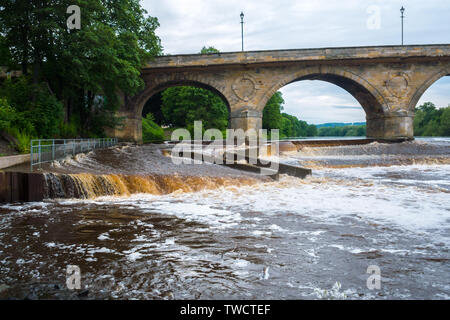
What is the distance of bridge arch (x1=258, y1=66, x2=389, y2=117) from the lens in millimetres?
26516

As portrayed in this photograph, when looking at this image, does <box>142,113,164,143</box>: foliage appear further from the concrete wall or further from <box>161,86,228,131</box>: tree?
the concrete wall

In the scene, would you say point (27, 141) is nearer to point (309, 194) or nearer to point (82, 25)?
point (82, 25)

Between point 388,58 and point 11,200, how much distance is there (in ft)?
83.4

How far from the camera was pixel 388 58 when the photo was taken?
25.4 metres

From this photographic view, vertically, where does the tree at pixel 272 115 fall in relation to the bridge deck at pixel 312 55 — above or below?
below

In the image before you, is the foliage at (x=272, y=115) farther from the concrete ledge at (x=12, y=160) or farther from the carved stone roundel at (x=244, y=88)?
the concrete ledge at (x=12, y=160)

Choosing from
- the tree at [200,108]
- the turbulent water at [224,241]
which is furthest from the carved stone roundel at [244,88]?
the turbulent water at [224,241]

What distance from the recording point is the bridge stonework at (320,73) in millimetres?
25703

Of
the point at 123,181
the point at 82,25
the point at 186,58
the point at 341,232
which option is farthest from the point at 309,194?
the point at 186,58

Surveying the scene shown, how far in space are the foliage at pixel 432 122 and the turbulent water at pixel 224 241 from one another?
56181 millimetres

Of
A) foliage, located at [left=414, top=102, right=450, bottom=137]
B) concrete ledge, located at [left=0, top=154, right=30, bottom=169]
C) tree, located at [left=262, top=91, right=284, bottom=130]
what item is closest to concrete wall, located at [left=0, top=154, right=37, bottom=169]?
concrete ledge, located at [left=0, top=154, right=30, bottom=169]

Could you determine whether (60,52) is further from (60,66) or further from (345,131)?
(345,131)

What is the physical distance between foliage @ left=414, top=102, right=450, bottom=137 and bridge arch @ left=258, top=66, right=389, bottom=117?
118 ft

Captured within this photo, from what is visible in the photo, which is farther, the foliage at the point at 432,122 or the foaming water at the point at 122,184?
the foliage at the point at 432,122
